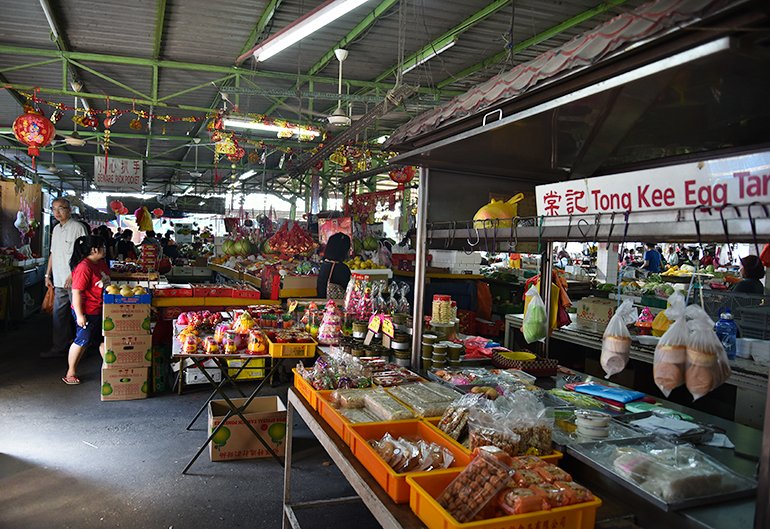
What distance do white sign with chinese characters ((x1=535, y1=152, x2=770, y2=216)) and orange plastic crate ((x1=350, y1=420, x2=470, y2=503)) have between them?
1072 millimetres

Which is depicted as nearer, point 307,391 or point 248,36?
point 307,391

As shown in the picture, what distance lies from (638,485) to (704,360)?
0.46 metres

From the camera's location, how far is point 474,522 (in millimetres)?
1330

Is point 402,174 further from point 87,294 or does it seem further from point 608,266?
point 87,294

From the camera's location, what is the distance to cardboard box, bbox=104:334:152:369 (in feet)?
17.6

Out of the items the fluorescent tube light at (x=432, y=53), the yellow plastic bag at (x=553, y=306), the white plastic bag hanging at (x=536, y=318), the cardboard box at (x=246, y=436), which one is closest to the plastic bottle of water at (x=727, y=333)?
the yellow plastic bag at (x=553, y=306)

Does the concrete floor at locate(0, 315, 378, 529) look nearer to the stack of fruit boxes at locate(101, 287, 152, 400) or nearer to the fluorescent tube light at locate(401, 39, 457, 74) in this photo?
the stack of fruit boxes at locate(101, 287, 152, 400)

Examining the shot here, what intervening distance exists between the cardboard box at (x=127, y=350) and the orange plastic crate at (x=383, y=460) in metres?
4.24

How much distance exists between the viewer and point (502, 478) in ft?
4.84

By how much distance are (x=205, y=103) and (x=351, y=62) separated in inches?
164

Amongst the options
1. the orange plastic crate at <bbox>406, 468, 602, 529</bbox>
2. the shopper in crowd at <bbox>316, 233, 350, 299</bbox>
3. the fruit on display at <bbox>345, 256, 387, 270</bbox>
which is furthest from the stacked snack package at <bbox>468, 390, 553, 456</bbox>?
the fruit on display at <bbox>345, 256, 387, 270</bbox>

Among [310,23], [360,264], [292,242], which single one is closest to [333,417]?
[310,23]

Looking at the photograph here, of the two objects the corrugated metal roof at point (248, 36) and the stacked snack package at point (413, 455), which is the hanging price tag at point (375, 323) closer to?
the stacked snack package at point (413, 455)

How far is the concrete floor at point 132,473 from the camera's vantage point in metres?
3.26
